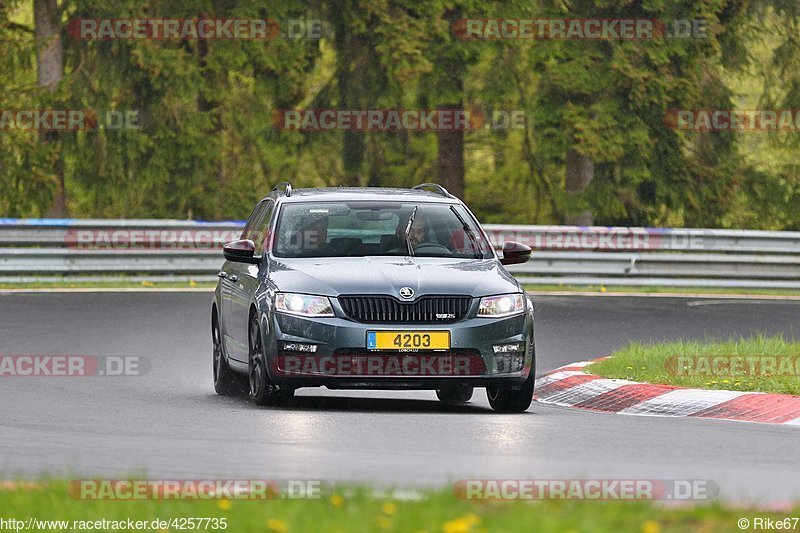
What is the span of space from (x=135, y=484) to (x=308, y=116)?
26.6 m

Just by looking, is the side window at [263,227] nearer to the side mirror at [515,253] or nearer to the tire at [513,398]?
the side mirror at [515,253]

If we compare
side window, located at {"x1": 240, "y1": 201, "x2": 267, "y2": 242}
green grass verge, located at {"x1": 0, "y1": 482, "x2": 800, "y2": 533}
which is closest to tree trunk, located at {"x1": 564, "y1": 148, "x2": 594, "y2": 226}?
side window, located at {"x1": 240, "y1": 201, "x2": 267, "y2": 242}

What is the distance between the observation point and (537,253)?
26.8 metres

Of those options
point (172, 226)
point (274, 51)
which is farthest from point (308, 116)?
point (172, 226)

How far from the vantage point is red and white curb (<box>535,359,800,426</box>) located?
41.0ft

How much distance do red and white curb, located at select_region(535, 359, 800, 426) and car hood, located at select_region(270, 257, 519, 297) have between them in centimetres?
149

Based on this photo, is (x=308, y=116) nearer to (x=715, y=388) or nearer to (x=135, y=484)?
(x=715, y=388)

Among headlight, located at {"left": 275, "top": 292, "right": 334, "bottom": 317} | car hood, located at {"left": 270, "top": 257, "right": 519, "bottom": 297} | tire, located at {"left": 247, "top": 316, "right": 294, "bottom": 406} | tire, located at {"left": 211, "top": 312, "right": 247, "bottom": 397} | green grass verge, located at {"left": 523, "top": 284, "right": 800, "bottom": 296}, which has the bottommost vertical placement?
green grass verge, located at {"left": 523, "top": 284, "right": 800, "bottom": 296}

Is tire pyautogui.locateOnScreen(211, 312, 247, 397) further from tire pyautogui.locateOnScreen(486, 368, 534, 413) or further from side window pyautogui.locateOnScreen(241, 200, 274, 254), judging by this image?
tire pyautogui.locateOnScreen(486, 368, 534, 413)

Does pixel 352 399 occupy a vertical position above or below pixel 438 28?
below

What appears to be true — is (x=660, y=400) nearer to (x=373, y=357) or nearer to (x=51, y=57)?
(x=373, y=357)

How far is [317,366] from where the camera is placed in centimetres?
1212

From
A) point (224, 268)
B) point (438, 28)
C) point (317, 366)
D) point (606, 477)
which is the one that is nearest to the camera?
point (606, 477)

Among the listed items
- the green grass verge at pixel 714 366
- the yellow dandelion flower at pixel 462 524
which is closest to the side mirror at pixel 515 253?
the green grass verge at pixel 714 366
